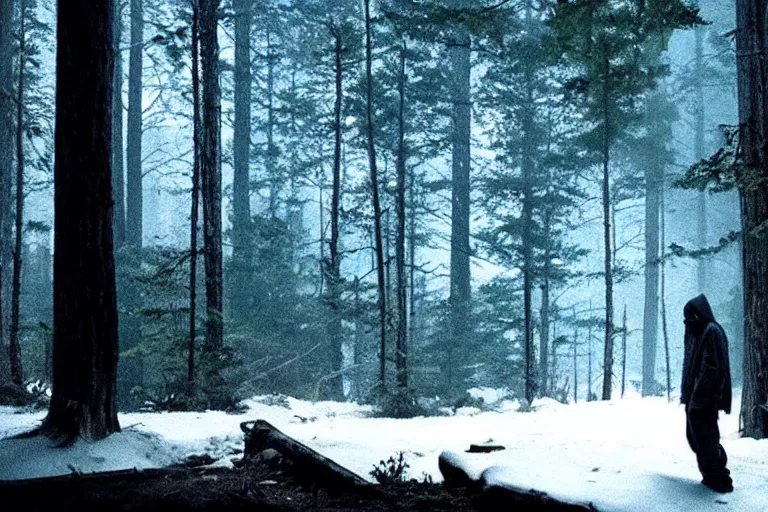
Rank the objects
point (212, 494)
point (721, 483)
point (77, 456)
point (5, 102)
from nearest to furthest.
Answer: point (212, 494), point (721, 483), point (77, 456), point (5, 102)

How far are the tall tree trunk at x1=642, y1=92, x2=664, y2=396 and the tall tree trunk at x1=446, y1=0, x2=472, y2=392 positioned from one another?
435 inches

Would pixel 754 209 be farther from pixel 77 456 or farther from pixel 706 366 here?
pixel 77 456

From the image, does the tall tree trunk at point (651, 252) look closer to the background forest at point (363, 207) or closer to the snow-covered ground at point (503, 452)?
the background forest at point (363, 207)

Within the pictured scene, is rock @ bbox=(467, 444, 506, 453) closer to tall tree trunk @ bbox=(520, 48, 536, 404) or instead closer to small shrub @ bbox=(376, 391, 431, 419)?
small shrub @ bbox=(376, 391, 431, 419)

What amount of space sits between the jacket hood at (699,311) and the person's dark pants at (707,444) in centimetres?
87

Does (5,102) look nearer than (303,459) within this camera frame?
No

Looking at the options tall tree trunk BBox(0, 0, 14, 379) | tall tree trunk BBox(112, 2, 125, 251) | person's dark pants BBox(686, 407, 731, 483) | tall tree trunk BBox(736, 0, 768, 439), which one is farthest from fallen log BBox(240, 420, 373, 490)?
tall tree trunk BBox(112, 2, 125, 251)

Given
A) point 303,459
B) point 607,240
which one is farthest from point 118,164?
point 303,459

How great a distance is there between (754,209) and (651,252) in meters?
25.3

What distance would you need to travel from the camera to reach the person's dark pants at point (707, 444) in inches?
219

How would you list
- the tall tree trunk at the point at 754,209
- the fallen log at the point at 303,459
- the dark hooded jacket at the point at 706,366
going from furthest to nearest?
the tall tree trunk at the point at 754,209 < the fallen log at the point at 303,459 < the dark hooded jacket at the point at 706,366

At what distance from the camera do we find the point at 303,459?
22.1ft

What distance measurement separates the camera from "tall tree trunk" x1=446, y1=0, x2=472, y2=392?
20.9 m

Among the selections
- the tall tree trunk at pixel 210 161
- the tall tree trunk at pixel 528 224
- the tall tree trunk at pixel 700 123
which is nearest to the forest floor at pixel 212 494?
the tall tree trunk at pixel 210 161
